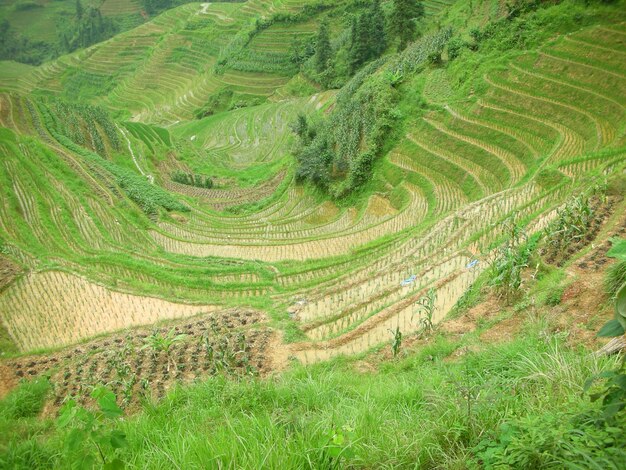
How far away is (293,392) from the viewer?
471 centimetres

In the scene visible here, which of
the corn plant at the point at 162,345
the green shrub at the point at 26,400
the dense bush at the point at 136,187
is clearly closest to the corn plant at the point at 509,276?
the corn plant at the point at 162,345

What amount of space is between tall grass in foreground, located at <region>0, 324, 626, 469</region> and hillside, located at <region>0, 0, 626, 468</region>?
0.03 meters

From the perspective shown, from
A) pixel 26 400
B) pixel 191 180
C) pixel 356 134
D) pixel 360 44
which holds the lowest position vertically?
pixel 26 400

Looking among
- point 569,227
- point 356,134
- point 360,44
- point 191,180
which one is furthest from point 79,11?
point 569,227

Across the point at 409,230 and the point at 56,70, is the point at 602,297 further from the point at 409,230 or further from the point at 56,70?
the point at 56,70

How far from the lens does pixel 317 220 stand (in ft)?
78.5

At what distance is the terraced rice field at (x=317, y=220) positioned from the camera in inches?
438

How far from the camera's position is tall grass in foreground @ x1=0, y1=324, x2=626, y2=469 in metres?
2.73

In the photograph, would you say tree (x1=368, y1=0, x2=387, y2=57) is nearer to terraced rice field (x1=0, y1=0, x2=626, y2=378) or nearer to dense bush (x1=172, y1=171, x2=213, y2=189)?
terraced rice field (x1=0, y1=0, x2=626, y2=378)

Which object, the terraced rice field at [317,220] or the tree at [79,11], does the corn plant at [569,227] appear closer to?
the terraced rice field at [317,220]

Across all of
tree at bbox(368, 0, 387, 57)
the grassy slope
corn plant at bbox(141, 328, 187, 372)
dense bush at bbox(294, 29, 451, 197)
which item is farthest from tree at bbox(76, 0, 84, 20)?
the grassy slope

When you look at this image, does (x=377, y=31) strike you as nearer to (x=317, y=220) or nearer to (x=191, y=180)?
(x=191, y=180)

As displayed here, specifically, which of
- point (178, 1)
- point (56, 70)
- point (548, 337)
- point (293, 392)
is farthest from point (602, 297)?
point (178, 1)

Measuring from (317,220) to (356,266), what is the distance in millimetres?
10311
